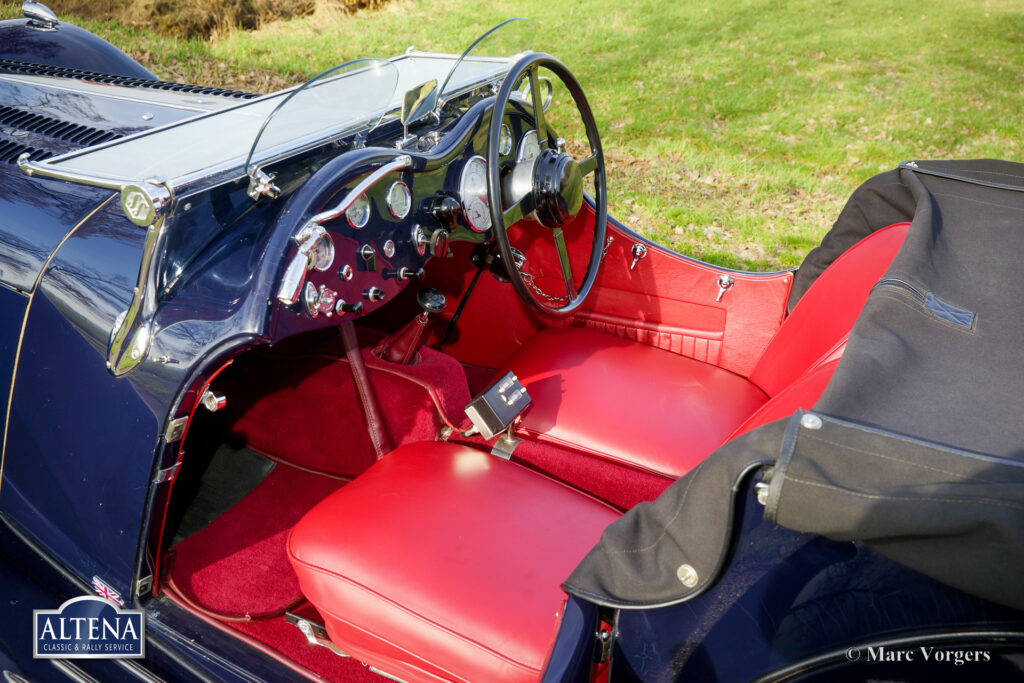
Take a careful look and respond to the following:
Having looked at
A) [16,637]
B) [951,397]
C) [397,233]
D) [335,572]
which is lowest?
[16,637]

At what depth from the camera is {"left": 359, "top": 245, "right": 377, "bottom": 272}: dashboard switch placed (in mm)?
1547

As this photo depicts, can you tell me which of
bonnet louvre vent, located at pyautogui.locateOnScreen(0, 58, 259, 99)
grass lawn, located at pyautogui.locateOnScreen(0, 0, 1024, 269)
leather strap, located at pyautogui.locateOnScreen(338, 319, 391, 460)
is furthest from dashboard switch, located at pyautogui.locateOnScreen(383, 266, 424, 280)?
grass lawn, located at pyautogui.locateOnScreen(0, 0, 1024, 269)

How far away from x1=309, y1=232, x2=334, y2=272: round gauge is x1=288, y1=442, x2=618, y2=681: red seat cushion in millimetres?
516

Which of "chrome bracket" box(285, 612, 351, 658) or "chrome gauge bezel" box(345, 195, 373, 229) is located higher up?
"chrome gauge bezel" box(345, 195, 373, 229)

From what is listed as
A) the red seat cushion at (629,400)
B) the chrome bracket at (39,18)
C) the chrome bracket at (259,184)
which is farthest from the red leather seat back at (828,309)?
the chrome bracket at (39,18)

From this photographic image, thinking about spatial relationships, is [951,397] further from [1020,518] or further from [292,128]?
[292,128]

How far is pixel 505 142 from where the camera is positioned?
194 cm

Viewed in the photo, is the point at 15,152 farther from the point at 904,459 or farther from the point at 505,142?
the point at 904,459

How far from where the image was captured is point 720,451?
981 millimetres

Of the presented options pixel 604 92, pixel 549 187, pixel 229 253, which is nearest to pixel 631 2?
pixel 604 92

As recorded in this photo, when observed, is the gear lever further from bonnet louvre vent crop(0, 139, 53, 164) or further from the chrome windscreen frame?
bonnet louvre vent crop(0, 139, 53, 164)

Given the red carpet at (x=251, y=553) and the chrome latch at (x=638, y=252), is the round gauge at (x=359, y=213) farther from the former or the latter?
the chrome latch at (x=638, y=252)

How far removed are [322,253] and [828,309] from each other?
1282 millimetres

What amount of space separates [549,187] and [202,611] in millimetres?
1292
